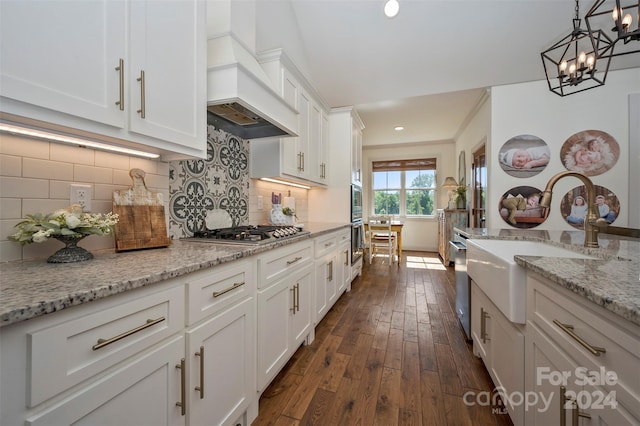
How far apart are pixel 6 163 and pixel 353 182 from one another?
3.23 m

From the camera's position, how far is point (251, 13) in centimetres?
175

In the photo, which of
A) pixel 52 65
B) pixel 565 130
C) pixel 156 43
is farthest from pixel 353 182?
pixel 52 65

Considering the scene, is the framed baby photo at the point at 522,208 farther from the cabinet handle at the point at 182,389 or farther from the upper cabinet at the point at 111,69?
the cabinet handle at the point at 182,389

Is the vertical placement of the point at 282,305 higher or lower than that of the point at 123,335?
lower

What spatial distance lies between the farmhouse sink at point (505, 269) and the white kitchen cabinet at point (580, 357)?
0.15 ft

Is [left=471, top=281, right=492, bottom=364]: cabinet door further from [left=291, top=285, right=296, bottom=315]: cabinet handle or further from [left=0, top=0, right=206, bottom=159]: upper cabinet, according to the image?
[left=0, top=0, right=206, bottom=159]: upper cabinet

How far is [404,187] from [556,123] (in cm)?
369

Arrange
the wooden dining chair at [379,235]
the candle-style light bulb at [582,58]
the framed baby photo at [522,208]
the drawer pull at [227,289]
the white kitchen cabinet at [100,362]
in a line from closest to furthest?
the white kitchen cabinet at [100,362] → the drawer pull at [227,289] → the candle-style light bulb at [582,58] → the framed baby photo at [522,208] → the wooden dining chair at [379,235]

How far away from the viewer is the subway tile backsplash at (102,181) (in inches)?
36.0

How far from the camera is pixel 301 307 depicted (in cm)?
185

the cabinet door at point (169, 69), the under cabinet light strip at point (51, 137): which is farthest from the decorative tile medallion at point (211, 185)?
the under cabinet light strip at point (51, 137)

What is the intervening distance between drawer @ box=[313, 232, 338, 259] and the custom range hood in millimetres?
966

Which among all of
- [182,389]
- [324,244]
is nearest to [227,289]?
[182,389]

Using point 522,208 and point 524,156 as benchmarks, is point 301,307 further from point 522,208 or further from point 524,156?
point 524,156
